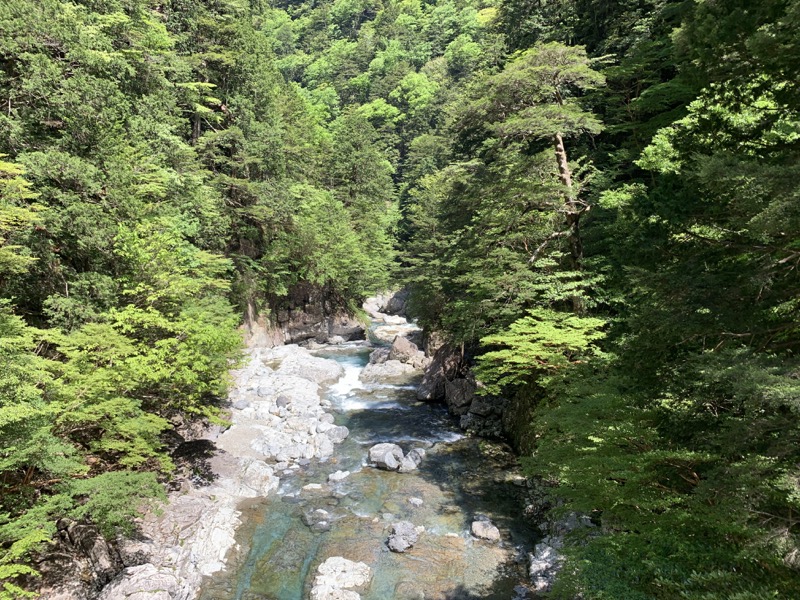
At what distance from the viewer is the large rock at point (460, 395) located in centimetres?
1900

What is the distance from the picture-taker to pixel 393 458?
15148 millimetres

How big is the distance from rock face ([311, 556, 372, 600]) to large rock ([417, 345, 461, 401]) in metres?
11.0

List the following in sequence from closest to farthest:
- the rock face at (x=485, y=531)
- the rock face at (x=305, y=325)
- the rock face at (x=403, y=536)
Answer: the rock face at (x=403, y=536) → the rock face at (x=485, y=531) → the rock face at (x=305, y=325)

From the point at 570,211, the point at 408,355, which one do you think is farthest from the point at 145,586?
the point at 408,355

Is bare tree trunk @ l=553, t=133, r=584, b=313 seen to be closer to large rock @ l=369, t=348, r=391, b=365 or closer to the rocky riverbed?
the rocky riverbed

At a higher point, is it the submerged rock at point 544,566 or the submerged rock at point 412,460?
the submerged rock at point 544,566

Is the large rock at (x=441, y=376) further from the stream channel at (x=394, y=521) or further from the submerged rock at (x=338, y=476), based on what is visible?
the submerged rock at (x=338, y=476)

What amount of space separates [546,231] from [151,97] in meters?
16.2

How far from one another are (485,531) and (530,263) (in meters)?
8.50

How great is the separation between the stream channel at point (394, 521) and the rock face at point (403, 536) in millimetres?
168

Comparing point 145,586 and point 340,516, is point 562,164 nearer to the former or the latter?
point 340,516

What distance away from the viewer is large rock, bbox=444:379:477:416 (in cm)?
1900

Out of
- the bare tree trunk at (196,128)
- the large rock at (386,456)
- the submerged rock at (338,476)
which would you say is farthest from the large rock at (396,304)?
the submerged rock at (338,476)

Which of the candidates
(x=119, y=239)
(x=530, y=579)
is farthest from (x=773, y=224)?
(x=119, y=239)
